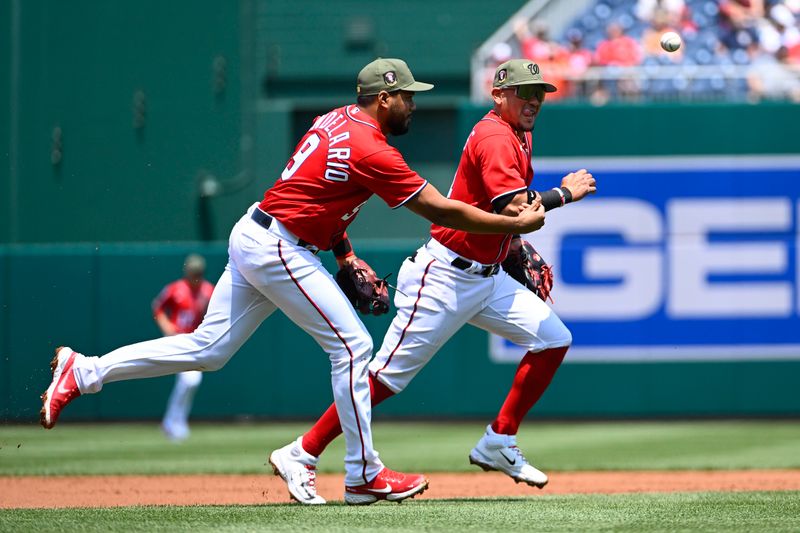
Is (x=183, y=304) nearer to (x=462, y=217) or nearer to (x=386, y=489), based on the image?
(x=386, y=489)

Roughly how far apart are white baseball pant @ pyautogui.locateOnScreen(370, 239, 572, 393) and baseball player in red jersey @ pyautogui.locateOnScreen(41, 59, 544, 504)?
42 cm

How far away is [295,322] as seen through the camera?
5.41 meters

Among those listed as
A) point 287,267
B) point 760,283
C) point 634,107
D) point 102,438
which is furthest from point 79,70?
point 287,267

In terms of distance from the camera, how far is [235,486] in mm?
7773

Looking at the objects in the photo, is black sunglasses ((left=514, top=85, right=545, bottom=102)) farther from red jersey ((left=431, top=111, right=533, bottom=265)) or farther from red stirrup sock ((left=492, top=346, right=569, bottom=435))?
red stirrup sock ((left=492, top=346, right=569, bottom=435))

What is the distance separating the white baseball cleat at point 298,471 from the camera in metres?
5.60

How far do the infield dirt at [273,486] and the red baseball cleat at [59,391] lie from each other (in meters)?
1.33

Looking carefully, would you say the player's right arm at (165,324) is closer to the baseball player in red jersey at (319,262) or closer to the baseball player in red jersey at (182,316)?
the baseball player in red jersey at (182,316)

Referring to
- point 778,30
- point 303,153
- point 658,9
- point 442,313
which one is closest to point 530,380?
point 442,313

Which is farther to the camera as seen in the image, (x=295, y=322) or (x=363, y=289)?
(x=363, y=289)

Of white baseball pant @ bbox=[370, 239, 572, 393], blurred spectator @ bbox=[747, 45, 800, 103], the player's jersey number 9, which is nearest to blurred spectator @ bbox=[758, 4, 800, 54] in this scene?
blurred spectator @ bbox=[747, 45, 800, 103]

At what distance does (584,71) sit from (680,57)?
1253 mm

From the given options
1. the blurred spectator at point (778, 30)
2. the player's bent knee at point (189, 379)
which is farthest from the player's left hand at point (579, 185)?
the blurred spectator at point (778, 30)

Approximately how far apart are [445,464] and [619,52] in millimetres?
6343
